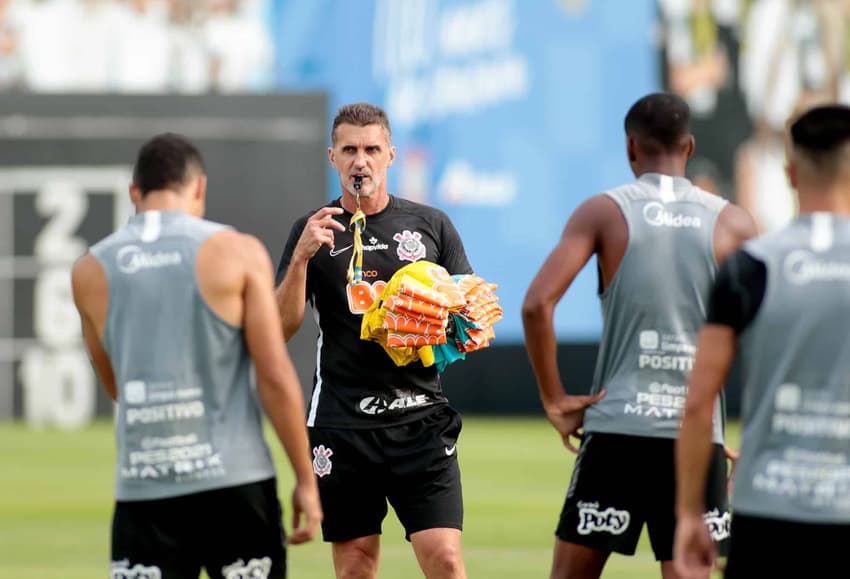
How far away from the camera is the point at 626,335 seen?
21.0 feet

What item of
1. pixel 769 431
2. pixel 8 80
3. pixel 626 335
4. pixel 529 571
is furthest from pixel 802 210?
pixel 8 80

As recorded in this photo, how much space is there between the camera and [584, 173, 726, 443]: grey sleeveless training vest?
633 cm

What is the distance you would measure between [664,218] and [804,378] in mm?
1697

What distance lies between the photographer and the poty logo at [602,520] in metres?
6.41

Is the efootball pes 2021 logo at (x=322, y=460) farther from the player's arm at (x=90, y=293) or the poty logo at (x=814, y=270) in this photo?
the poty logo at (x=814, y=270)

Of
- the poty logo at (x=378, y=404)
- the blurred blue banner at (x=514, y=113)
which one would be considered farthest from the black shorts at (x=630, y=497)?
the blurred blue banner at (x=514, y=113)

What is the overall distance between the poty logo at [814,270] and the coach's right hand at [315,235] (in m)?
2.71

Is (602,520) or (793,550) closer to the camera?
(793,550)

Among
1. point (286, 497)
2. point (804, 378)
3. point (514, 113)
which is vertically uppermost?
point (514, 113)

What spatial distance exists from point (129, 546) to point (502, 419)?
71.5ft

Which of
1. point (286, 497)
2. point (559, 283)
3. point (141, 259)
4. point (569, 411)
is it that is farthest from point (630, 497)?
point (286, 497)

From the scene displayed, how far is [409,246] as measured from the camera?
7570mm

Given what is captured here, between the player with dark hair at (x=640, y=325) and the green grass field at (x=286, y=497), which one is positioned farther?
the green grass field at (x=286, y=497)

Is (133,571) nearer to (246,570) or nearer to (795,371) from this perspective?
(246,570)
